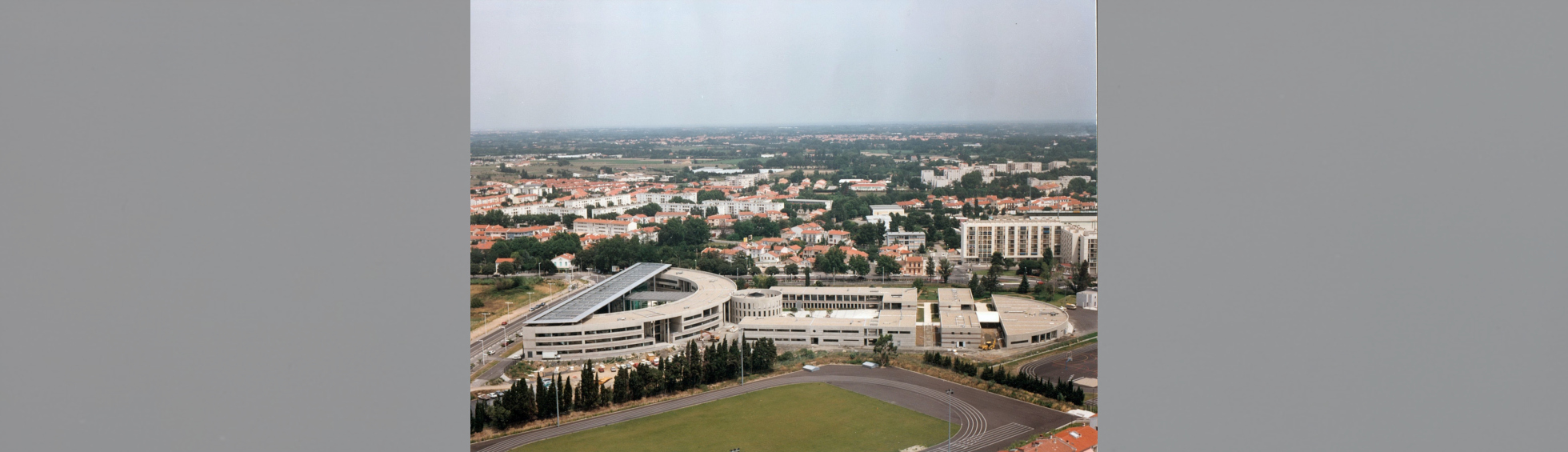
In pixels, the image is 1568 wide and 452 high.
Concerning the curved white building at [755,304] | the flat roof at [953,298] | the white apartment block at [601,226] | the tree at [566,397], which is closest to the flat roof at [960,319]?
the flat roof at [953,298]

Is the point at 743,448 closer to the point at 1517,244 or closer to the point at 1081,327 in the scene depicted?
the point at 1081,327

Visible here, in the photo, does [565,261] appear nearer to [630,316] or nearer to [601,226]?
[601,226]

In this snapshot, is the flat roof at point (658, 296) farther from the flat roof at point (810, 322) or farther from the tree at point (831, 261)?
the tree at point (831, 261)

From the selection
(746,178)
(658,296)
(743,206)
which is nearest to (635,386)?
(658,296)

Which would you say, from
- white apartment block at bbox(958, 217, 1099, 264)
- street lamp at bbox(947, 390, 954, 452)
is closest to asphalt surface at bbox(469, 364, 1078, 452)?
street lamp at bbox(947, 390, 954, 452)

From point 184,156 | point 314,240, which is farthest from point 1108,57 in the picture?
point 184,156

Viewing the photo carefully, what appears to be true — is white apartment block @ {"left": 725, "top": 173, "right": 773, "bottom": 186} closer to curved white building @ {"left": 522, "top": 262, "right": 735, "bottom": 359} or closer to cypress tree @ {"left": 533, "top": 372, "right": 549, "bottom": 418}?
curved white building @ {"left": 522, "top": 262, "right": 735, "bottom": 359}
